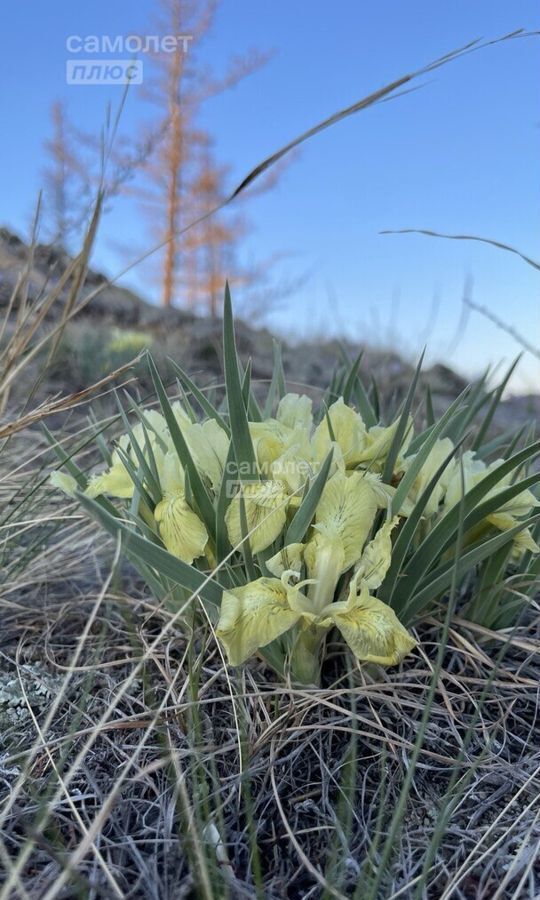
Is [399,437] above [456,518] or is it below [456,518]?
above

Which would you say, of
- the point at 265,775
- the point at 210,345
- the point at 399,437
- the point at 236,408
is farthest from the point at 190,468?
the point at 210,345

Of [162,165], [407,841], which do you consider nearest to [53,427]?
[407,841]

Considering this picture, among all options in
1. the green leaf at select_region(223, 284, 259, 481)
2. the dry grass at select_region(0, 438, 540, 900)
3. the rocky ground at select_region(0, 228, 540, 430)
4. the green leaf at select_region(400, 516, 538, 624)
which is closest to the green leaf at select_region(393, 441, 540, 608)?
the green leaf at select_region(400, 516, 538, 624)

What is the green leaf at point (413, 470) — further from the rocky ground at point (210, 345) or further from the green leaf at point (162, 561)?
the rocky ground at point (210, 345)

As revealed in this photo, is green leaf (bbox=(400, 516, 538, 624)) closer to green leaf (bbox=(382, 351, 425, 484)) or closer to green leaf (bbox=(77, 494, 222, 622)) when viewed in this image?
green leaf (bbox=(382, 351, 425, 484))

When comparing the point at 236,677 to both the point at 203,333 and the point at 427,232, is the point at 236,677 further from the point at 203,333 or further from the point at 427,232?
the point at 203,333

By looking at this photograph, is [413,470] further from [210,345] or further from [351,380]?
[210,345]

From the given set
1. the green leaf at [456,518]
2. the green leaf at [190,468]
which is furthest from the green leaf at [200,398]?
the green leaf at [456,518]

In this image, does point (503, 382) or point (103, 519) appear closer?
point (103, 519)
